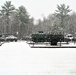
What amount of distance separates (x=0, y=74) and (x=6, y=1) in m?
80.6

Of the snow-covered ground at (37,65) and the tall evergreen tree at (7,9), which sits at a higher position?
the tall evergreen tree at (7,9)

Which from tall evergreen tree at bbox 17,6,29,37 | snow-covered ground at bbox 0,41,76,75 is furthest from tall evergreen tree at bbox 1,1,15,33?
snow-covered ground at bbox 0,41,76,75

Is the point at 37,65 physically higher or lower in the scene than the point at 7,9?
lower

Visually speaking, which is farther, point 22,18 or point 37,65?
point 22,18

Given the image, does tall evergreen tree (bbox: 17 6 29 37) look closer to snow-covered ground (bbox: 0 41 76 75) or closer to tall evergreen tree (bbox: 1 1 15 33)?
tall evergreen tree (bbox: 1 1 15 33)

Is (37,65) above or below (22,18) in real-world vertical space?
below

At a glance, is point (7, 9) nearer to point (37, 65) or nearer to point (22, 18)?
point (22, 18)

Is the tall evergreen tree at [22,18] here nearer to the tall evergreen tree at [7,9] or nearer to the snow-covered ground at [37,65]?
the tall evergreen tree at [7,9]

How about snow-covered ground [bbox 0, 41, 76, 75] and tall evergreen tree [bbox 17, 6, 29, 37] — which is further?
tall evergreen tree [bbox 17, 6, 29, 37]

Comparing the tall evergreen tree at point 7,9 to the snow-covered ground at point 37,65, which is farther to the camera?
the tall evergreen tree at point 7,9

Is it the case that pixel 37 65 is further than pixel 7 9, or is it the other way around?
pixel 7 9

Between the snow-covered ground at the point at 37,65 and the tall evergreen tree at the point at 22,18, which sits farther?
the tall evergreen tree at the point at 22,18

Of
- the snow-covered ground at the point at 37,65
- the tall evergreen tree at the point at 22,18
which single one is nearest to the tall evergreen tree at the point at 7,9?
the tall evergreen tree at the point at 22,18

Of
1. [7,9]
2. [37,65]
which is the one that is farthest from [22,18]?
[37,65]
